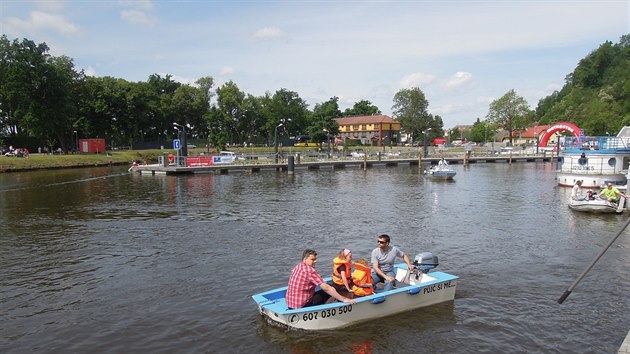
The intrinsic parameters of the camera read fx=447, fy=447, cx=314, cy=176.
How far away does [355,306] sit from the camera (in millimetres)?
11234

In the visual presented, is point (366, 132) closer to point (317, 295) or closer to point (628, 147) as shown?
point (628, 147)

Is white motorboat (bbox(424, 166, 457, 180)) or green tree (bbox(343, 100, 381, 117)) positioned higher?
green tree (bbox(343, 100, 381, 117))

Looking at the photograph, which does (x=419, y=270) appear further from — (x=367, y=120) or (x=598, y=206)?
(x=367, y=120)

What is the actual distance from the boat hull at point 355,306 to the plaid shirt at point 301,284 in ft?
0.65

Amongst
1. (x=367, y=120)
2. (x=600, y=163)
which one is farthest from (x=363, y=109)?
(x=600, y=163)

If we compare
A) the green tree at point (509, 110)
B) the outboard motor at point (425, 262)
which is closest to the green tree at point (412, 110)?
the green tree at point (509, 110)

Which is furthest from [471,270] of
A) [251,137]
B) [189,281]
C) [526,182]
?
[251,137]

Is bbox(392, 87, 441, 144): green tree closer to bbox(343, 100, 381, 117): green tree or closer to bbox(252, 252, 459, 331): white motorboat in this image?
bbox(343, 100, 381, 117): green tree

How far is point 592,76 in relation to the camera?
13062 centimetres

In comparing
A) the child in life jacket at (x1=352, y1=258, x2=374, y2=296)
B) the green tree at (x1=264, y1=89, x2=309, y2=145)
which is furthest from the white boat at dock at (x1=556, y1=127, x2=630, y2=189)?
the green tree at (x1=264, y1=89, x2=309, y2=145)

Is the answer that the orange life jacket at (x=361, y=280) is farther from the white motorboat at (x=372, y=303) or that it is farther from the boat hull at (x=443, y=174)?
the boat hull at (x=443, y=174)

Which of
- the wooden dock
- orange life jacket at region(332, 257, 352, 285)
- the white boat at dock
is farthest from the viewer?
the wooden dock

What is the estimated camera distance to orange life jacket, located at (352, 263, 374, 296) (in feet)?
37.8

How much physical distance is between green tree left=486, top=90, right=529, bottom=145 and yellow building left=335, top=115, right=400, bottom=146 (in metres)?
28.2
